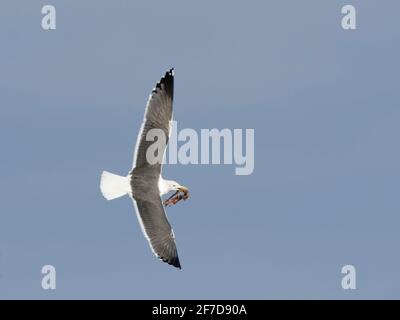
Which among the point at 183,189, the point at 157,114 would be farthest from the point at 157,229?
the point at 157,114

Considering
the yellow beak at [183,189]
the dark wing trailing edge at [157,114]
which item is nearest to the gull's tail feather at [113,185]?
the dark wing trailing edge at [157,114]

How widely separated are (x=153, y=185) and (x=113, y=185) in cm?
61

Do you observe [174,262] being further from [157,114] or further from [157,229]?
[157,114]

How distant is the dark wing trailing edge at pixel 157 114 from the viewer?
25.9 metres

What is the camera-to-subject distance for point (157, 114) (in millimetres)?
26094

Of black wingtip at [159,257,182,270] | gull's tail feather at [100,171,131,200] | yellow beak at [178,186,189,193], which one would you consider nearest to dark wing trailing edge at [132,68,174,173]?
gull's tail feather at [100,171,131,200]

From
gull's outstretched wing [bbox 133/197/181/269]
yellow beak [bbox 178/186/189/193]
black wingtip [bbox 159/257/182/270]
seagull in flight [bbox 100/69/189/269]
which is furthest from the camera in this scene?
yellow beak [bbox 178/186/189/193]

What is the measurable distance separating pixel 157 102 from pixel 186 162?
110cm

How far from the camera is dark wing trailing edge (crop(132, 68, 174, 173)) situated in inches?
1018

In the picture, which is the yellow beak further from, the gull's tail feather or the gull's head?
the gull's tail feather
